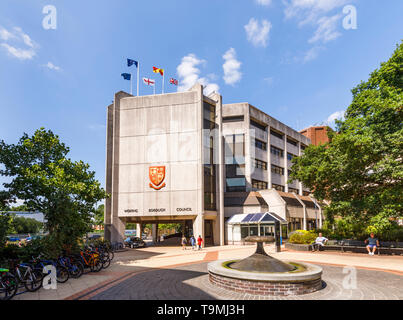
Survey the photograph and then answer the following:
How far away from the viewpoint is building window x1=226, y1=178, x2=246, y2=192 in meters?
40.5

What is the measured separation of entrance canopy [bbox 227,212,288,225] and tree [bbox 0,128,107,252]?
1868 cm

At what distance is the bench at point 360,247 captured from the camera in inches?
746

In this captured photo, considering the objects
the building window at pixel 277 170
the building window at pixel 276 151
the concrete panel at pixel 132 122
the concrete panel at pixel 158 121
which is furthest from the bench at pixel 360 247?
the concrete panel at pixel 132 122

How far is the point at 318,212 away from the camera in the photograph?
47188 mm

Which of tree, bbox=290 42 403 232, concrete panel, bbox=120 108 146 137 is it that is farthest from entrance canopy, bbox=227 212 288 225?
concrete panel, bbox=120 108 146 137

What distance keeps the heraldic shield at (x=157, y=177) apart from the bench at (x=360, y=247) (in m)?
19.0

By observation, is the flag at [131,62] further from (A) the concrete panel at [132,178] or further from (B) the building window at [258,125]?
(B) the building window at [258,125]

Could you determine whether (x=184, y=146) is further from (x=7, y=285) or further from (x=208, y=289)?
(x=7, y=285)

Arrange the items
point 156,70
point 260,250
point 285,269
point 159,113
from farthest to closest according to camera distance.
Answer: point 156,70
point 159,113
point 260,250
point 285,269

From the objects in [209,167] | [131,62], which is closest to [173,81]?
[131,62]

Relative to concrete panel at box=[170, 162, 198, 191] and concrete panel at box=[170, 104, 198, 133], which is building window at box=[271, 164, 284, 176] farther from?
concrete panel at box=[170, 104, 198, 133]
